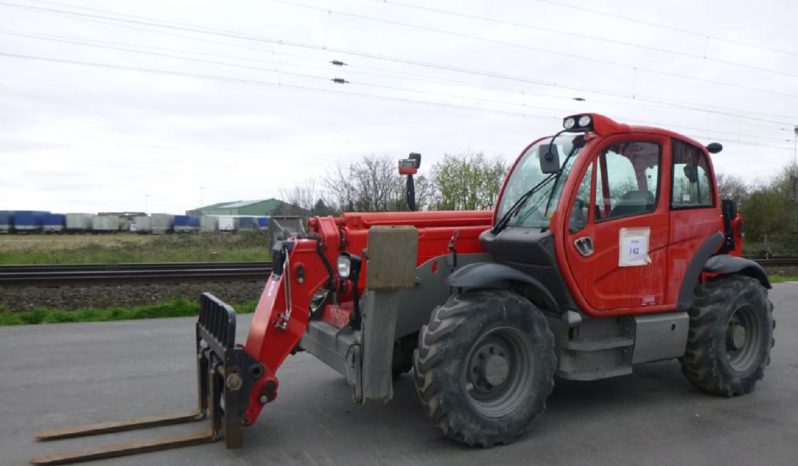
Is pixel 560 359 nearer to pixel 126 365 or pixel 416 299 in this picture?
pixel 416 299

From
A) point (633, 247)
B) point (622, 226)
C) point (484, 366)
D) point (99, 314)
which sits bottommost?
point (99, 314)

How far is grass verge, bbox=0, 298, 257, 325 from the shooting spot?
32.4ft

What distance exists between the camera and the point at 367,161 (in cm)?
2403

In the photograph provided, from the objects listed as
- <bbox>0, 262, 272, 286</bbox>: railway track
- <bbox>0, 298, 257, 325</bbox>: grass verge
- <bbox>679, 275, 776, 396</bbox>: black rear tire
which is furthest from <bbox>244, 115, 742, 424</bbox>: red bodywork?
<bbox>0, 262, 272, 286</bbox>: railway track

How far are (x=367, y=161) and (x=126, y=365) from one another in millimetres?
17597

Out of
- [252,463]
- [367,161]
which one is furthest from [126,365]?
[367,161]

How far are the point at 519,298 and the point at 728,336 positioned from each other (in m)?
2.54

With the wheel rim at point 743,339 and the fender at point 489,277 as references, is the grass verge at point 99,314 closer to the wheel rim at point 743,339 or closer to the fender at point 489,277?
the fender at point 489,277

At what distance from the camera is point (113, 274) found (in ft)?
46.9

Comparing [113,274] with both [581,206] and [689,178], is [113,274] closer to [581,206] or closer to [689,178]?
[581,206]

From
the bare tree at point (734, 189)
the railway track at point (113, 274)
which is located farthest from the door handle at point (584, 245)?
the bare tree at point (734, 189)

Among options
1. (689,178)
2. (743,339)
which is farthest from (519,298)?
(743,339)

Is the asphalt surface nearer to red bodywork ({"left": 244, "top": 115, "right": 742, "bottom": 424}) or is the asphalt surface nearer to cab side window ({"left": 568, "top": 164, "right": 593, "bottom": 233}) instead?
red bodywork ({"left": 244, "top": 115, "right": 742, "bottom": 424})

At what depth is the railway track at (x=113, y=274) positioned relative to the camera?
1292cm
